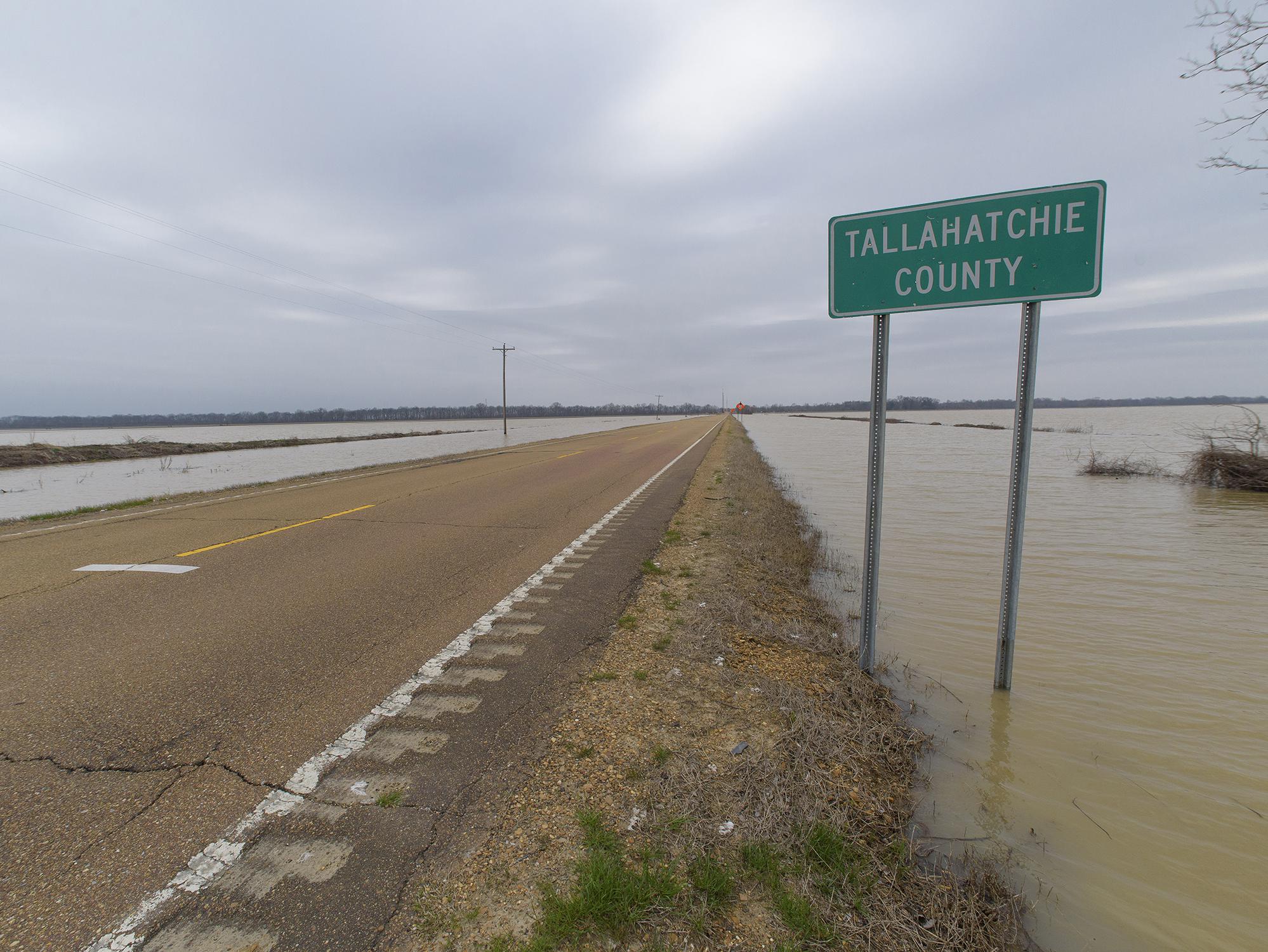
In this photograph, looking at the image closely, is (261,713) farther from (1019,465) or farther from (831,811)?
(1019,465)

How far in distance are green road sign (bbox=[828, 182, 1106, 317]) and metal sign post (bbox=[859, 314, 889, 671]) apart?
0.25m

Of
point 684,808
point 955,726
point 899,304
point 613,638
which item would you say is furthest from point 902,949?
point 899,304

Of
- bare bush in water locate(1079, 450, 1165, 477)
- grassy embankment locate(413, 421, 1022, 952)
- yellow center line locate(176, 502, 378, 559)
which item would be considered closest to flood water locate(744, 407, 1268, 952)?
grassy embankment locate(413, 421, 1022, 952)

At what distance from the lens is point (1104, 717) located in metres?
4.42

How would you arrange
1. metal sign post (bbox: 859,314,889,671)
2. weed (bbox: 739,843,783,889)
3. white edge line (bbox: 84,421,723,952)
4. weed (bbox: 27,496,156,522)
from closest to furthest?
white edge line (bbox: 84,421,723,952)
weed (bbox: 739,843,783,889)
metal sign post (bbox: 859,314,889,671)
weed (bbox: 27,496,156,522)

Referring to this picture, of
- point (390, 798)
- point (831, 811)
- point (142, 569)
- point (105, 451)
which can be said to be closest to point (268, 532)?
point (142, 569)

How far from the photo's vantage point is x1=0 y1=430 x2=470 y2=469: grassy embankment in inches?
1282

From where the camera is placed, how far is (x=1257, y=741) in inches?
162

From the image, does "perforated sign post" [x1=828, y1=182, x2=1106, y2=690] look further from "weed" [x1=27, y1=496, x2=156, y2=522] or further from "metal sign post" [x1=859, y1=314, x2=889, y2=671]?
"weed" [x1=27, y1=496, x2=156, y2=522]

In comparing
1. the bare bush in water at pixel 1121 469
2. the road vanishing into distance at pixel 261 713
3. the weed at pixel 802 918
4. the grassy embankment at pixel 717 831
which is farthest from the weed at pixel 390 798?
the bare bush in water at pixel 1121 469

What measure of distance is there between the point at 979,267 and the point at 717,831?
11.4ft

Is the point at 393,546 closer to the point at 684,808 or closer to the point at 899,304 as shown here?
the point at 684,808

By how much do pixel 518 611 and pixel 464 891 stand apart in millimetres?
3110

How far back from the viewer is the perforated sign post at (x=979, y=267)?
334cm
